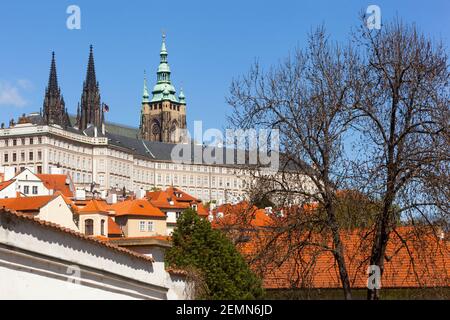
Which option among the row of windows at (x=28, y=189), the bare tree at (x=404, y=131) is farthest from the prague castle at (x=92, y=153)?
the bare tree at (x=404, y=131)

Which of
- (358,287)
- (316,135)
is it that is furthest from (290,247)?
(358,287)

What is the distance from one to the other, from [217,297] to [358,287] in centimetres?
713

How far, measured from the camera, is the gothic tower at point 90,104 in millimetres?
177875

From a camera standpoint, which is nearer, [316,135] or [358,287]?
[316,135]

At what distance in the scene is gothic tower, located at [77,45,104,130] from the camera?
17788 centimetres

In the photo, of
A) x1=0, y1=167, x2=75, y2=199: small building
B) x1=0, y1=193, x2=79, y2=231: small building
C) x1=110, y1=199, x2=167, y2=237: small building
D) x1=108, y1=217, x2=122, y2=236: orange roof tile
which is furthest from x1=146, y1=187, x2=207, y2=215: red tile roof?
x1=0, y1=193, x2=79, y2=231: small building

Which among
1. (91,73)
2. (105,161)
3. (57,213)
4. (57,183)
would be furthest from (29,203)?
(91,73)

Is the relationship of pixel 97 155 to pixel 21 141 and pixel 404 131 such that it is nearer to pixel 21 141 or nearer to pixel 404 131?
pixel 21 141

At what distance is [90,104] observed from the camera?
7106 inches

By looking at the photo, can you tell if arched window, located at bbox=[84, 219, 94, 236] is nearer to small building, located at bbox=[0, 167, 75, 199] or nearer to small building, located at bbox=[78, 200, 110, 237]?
small building, located at bbox=[78, 200, 110, 237]

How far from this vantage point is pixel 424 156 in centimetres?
Result: 1712

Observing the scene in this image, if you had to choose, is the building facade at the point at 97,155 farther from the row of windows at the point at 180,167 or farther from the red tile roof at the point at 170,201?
the red tile roof at the point at 170,201

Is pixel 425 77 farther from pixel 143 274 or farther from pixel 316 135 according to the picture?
pixel 143 274
